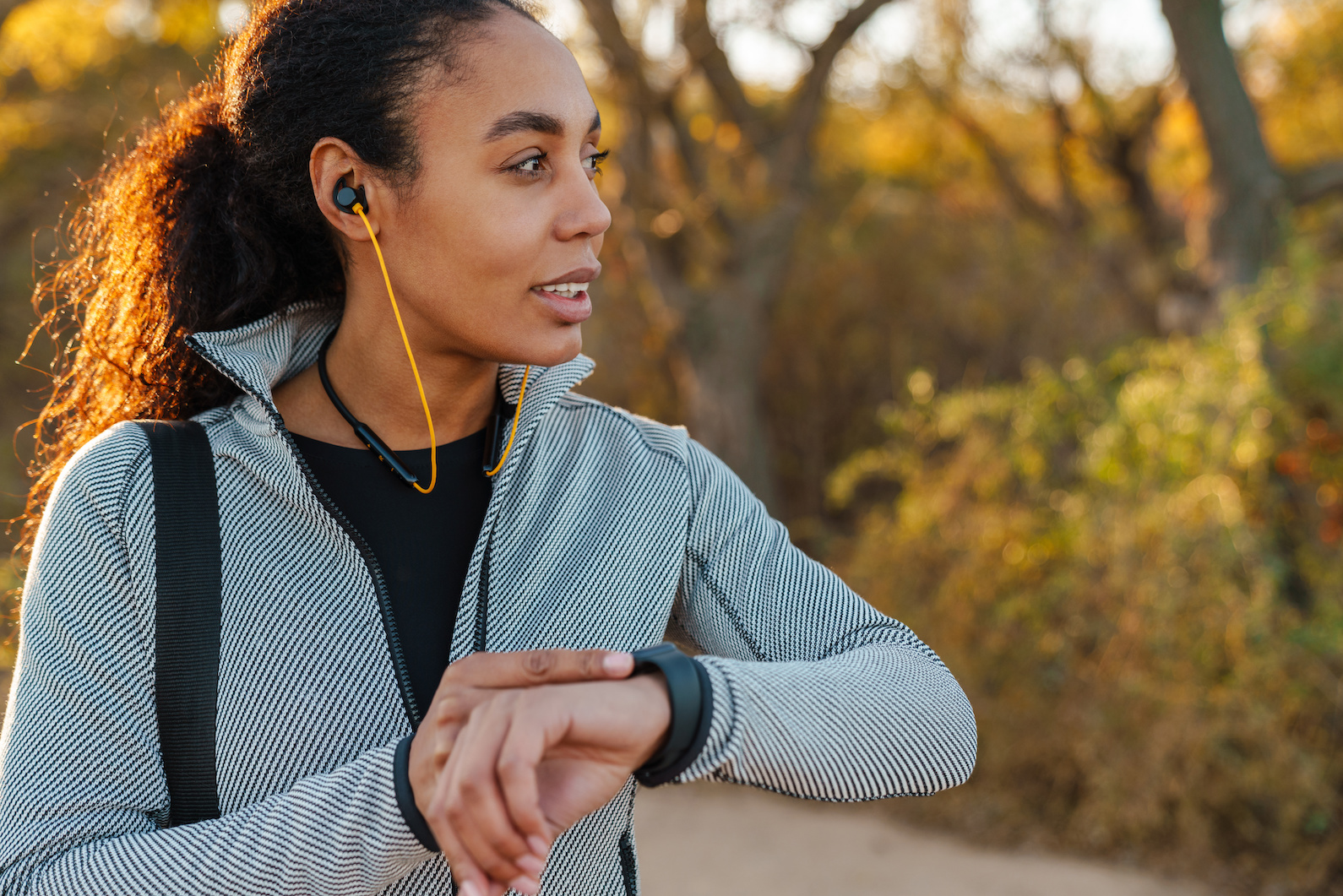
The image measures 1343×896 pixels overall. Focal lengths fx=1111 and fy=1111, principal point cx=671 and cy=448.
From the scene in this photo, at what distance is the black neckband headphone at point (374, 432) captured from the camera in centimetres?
144

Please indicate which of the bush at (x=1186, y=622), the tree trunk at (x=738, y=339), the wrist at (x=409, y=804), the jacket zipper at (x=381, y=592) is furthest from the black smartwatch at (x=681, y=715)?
the tree trunk at (x=738, y=339)

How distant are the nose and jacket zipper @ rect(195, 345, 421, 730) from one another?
42 centimetres

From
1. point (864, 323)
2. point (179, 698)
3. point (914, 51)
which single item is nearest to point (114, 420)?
point (179, 698)

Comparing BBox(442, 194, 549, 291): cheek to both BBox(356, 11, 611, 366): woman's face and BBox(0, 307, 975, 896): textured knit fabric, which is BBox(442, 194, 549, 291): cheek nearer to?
BBox(356, 11, 611, 366): woman's face

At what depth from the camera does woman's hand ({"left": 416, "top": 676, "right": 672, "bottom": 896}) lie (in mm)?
1025

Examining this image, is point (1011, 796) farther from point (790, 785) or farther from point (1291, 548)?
point (790, 785)

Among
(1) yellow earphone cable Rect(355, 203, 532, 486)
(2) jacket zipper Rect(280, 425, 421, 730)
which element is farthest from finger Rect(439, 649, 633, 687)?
(1) yellow earphone cable Rect(355, 203, 532, 486)

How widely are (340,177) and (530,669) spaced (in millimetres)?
737

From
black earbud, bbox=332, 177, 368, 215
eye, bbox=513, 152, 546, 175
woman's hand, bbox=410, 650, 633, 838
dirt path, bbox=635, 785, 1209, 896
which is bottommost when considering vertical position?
dirt path, bbox=635, 785, 1209, 896

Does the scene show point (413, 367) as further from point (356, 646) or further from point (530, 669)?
point (530, 669)

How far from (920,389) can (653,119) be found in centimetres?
342

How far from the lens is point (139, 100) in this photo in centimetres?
802

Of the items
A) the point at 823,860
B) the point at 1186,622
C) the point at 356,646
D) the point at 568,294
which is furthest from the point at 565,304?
the point at 823,860

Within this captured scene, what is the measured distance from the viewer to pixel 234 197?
5.03 feet
